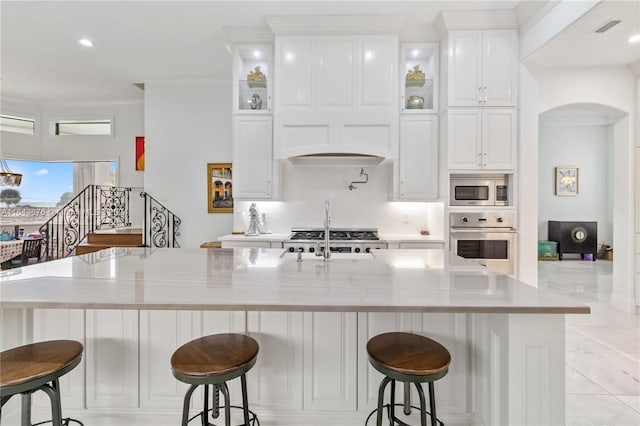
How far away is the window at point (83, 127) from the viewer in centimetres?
676

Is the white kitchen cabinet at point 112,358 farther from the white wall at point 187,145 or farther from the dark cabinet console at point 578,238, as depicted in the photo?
the dark cabinet console at point 578,238

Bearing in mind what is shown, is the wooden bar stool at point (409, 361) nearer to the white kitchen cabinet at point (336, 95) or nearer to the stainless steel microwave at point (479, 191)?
the stainless steel microwave at point (479, 191)

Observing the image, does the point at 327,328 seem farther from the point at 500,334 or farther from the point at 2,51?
the point at 2,51

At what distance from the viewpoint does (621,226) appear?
12.6ft

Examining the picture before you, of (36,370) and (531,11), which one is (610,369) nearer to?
(531,11)

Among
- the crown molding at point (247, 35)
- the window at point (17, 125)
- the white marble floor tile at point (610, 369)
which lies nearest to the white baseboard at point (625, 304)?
the white marble floor tile at point (610, 369)

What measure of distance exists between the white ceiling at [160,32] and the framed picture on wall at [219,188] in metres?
1.42

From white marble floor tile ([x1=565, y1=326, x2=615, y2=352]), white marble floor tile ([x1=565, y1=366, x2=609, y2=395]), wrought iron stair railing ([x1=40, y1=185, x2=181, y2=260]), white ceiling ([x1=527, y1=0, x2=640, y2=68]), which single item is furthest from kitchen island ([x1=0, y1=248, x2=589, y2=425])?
wrought iron stair railing ([x1=40, y1=185, x2=181, y2=260])

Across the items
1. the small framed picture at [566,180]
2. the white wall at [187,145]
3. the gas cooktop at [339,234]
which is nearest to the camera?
the gas cooktop at [339,234]

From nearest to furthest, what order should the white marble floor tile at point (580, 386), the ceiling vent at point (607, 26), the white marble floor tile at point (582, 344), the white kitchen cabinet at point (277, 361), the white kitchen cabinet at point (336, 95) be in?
the white kitchen cabinet at point (277, 361) → the white marble floor tile at point (580, 386) → the ceiling vent at point (607, 26) → the white marble floor tile at point (582, 344) → the white kitchen cabinet at point (336, 95)

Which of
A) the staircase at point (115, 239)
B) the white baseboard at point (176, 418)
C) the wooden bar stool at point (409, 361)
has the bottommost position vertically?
the white baseboard at point (176, 418)

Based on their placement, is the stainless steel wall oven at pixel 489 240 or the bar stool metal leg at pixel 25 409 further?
the stainless steel wall oven at pixel 489 240

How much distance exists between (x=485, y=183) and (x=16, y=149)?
8485 mm

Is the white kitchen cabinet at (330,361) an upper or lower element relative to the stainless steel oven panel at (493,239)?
lower
